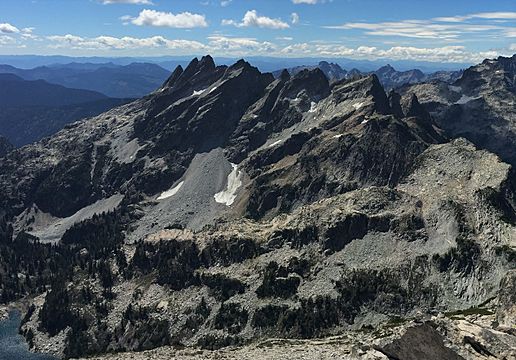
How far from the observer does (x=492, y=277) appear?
17650 centimetres

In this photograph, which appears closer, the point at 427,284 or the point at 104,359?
the point at 104,359

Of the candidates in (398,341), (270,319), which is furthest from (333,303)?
(398,341)

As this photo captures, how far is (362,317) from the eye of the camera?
18950 centimetres

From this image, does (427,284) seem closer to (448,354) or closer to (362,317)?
(362,317)

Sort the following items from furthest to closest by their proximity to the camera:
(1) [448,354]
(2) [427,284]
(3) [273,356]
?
(2) [427,284]
(3) [273,356]
(1) [448,354]

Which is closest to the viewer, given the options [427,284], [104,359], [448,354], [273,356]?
[448,354]

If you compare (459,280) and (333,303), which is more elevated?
(459,280)

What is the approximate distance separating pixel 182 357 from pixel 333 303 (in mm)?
75905

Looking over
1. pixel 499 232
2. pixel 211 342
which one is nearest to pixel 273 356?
pixel 211 342

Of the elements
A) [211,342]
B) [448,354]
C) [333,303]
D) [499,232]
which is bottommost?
[211,342]

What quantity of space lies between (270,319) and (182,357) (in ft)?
216

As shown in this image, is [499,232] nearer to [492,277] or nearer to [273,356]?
[492,277]

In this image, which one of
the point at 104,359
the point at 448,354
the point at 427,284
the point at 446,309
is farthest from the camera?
the point at 427,284

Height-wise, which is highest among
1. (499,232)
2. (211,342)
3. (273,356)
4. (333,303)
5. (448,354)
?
(448,354)
